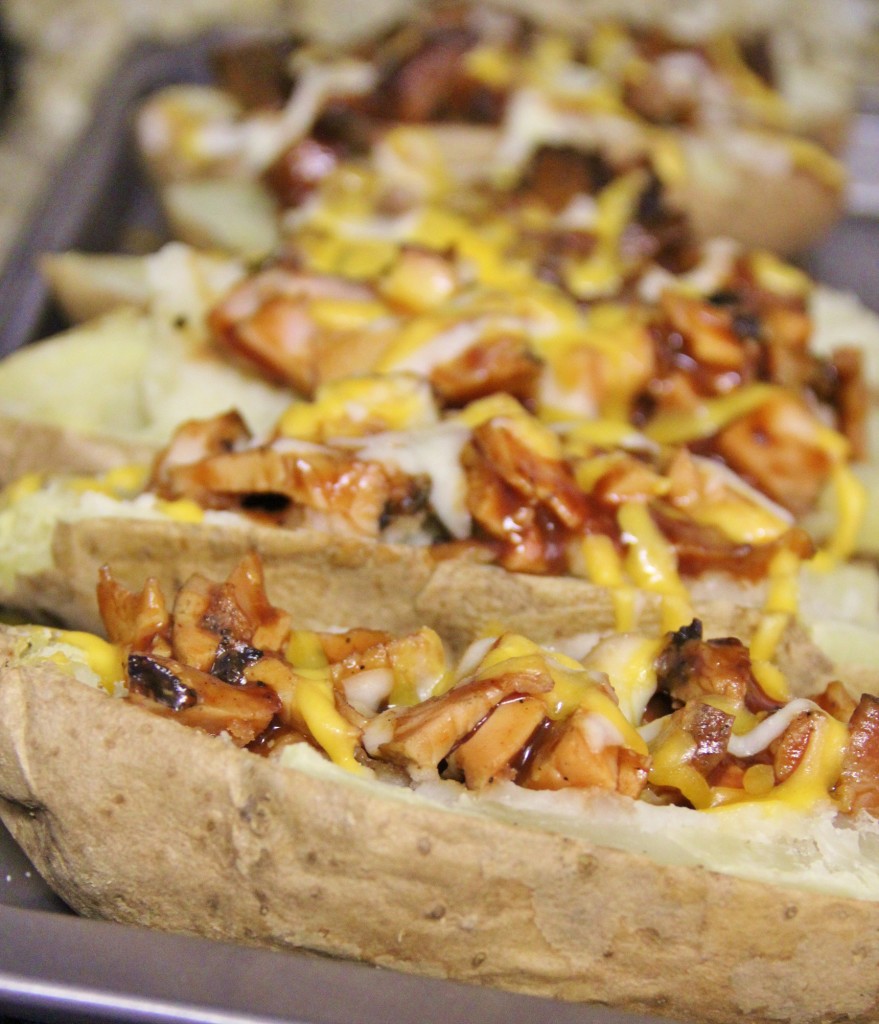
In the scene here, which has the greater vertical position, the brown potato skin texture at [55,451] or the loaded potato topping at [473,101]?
the loaded potato topping at [473,101]

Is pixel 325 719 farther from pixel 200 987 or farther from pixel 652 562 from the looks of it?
pixel 652 562

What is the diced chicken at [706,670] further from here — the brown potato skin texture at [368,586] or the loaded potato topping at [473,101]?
the loaded potato topping at [473,101]

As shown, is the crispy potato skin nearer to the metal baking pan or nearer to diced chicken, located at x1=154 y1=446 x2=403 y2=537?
the metal baking pan

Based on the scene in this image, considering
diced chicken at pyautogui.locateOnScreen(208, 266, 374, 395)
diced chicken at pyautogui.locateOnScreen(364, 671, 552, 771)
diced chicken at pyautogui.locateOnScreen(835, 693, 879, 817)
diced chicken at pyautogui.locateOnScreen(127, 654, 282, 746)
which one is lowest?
diced chicken at pyautogui.locateOnScreen(835, 693, 879, 817)

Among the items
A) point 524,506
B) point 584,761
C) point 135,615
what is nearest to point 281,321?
point 524,506

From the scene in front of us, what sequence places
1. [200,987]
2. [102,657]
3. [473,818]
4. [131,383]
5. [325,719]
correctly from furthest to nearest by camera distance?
[131,383] → [102,657] → [325,719] → [473,818] → [200,987]

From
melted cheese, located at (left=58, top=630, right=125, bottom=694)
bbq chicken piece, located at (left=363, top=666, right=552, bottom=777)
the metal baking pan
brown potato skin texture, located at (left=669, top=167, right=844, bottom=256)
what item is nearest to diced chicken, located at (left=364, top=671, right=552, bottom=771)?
bbq chicken piece, located at (left=363, top=666, right=552, bottom=777)

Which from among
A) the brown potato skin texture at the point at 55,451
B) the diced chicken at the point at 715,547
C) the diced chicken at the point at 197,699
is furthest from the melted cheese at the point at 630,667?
the brown potato skin texture at the point at 55,451

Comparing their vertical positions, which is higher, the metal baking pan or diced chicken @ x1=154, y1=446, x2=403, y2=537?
diced chicken @ x1=154, y1=446, x2=403, y2=537
